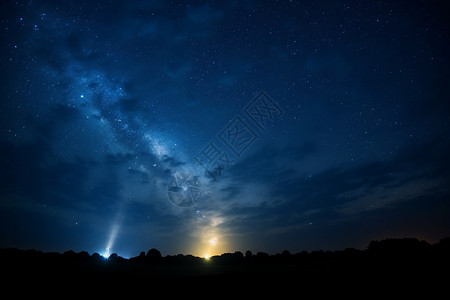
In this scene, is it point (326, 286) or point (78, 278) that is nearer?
point (326, 286)

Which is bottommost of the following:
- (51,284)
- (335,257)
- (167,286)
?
(335,257)

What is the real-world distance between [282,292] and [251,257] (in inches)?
502

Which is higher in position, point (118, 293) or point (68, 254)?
point (68, 254)

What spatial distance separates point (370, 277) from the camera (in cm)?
668

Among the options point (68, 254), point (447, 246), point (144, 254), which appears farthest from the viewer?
point (144, 254)

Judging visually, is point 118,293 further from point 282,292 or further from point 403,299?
point 403,299

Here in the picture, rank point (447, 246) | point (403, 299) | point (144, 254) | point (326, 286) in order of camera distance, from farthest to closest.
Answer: point (144, 254) < point (447, 246) < point (326, 286) < point (403, 299)

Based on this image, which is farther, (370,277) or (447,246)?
(447,246)

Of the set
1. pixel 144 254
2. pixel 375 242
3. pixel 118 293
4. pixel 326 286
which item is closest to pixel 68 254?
pixel 144 254

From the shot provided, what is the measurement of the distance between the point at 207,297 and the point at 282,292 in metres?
2.21

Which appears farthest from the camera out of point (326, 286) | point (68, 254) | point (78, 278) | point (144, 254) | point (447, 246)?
point (144, 254)

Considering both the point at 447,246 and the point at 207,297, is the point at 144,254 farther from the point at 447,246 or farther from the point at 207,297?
the point at 447,246

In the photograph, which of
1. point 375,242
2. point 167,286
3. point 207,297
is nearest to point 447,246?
point 375,242

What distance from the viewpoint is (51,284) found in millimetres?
6074
